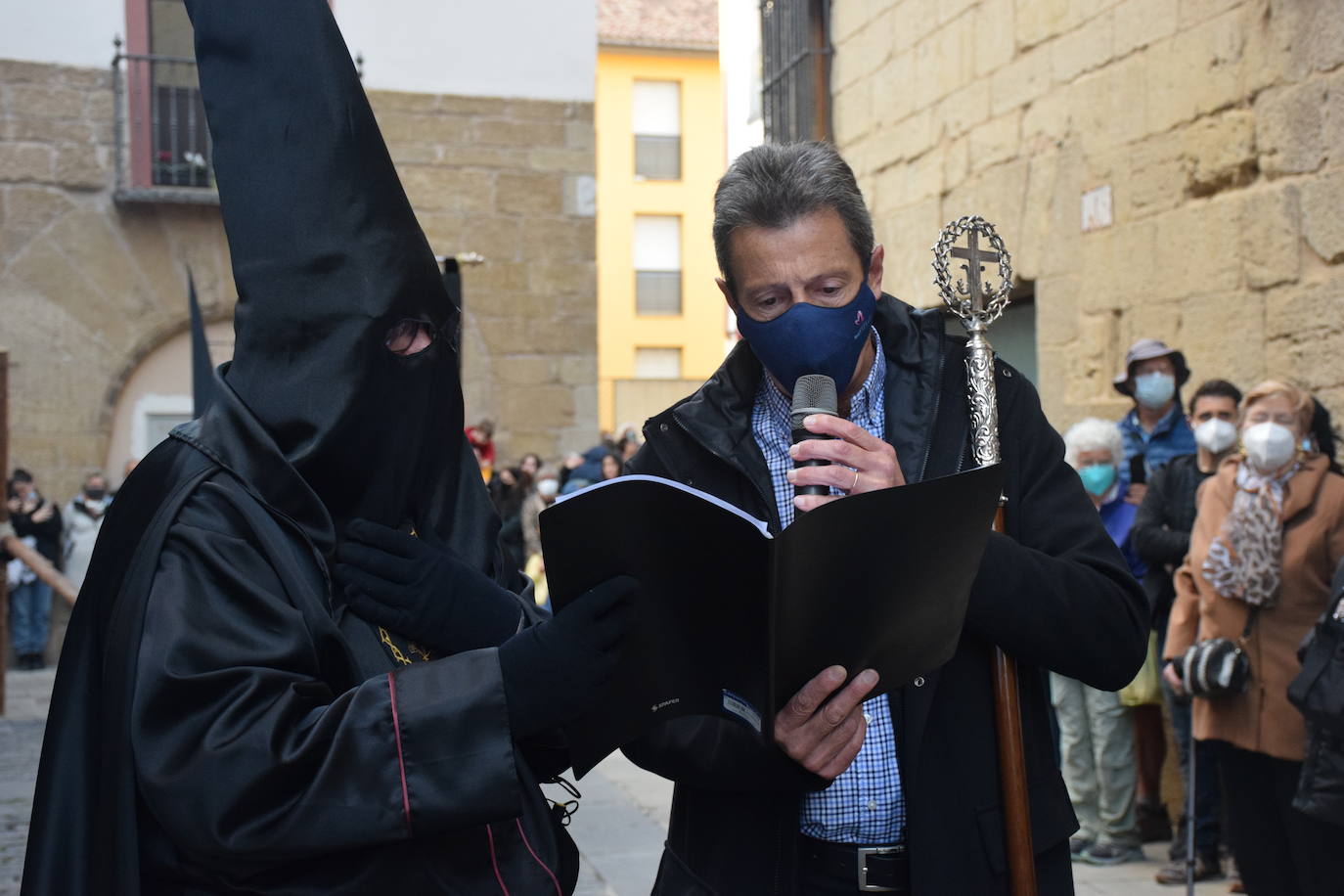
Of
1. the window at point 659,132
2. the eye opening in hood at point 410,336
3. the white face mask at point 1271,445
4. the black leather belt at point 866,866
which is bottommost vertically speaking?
the black leather belt at point 866,866

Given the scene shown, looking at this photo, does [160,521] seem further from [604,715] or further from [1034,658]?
[1034,658]

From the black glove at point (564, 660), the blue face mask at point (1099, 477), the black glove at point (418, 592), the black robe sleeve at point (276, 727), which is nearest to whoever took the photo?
the black robe sleeve at point (276, 727)

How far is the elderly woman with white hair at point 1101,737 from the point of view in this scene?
5828mm

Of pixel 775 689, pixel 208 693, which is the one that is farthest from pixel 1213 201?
pixel 208 693

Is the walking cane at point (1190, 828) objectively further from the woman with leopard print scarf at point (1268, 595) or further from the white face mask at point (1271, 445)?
the white face mask at point (1271, 445)

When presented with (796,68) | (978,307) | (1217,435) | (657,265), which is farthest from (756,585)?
(657,265)

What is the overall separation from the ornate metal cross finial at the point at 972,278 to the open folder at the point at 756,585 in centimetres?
67

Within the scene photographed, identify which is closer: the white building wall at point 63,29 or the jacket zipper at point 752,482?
the jacket zipper at point 752,482

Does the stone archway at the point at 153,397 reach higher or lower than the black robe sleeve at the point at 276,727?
higher

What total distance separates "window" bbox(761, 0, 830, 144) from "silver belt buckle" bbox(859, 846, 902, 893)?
26.4 ft

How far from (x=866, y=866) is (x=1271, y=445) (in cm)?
299

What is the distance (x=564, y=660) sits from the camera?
1.79 meters

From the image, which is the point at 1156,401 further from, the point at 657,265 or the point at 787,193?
the point at 657,265

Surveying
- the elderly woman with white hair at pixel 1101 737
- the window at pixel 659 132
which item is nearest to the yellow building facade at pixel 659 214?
the window at pixel 659 132
